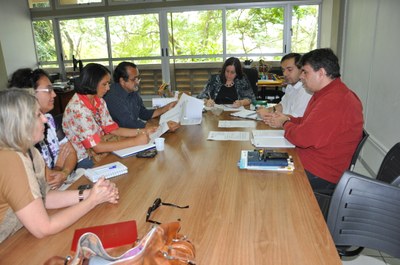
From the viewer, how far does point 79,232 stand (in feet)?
3.84

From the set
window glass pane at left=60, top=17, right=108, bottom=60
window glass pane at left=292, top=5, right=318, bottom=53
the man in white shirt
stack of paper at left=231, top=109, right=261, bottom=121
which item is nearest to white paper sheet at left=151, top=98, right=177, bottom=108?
stack of paper at left=231, top=109, right=261, bottom=121

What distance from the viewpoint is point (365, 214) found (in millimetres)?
1393

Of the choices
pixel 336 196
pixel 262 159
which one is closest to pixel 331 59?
pixel 262 159

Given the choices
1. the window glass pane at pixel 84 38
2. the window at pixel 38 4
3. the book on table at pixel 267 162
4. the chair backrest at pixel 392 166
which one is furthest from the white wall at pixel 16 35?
the chair backrest at pixel 392 166

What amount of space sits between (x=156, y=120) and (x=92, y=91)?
0.88m

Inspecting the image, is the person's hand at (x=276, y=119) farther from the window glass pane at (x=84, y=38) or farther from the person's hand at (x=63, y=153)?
the window glass pane at (x=84, y=38)

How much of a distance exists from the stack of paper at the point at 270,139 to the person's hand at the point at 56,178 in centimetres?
121

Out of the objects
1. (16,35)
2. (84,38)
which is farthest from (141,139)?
(16,35)

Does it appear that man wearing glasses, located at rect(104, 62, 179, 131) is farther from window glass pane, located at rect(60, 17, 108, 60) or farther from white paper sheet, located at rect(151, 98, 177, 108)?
window glass pane, located at rect(60, 17, 108, 60)

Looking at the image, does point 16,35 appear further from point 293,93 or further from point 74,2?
point 293,93

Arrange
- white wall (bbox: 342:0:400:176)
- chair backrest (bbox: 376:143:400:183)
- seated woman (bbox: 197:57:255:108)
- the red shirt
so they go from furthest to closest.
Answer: seated woman (bbox: 197:57:255:108) → white wall (bbox: 342:0:400:176) → the red shirt → chair backrest (bbox: 376:143:400:183)

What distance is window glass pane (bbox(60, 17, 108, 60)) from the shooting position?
6939 millimetres

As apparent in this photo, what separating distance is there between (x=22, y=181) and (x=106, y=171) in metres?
0.61

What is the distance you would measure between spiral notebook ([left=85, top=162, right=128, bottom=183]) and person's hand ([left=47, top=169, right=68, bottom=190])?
312 mm
